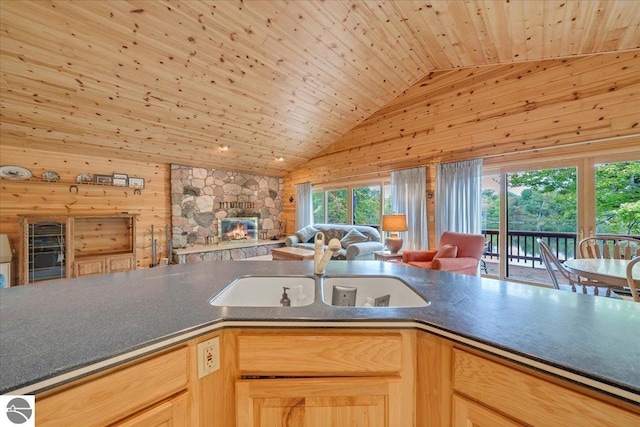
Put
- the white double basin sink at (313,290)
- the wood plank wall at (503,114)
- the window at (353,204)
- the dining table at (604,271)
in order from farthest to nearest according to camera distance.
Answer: the window at (353,204)
the wood plank wall at (503,114)
the dining table at (604,271)
the white double basin sink at (313,290)

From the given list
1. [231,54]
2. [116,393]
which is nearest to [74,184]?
[231,54]

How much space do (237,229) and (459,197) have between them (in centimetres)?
484

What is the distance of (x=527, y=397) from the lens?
696 mm

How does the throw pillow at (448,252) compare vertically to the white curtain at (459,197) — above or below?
below

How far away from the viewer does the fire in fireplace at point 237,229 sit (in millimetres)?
6141

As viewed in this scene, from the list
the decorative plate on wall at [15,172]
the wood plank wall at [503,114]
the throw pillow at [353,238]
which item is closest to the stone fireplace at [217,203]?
the decorative plate on wall at [15,172]

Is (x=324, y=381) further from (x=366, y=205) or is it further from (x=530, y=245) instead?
(x=366, y=205)

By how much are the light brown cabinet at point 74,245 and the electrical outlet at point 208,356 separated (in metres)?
4.64

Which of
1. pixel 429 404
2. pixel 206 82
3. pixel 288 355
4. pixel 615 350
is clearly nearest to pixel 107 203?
pixel 206 82

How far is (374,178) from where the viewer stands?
17.6 ft

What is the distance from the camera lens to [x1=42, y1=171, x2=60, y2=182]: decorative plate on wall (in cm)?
403

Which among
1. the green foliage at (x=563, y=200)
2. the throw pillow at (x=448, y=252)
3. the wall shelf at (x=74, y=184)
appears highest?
the wall shelf at (x=74, y=184)

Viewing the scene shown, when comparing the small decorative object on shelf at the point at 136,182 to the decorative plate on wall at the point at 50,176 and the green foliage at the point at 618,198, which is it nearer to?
the decorative plate on wall at the point at 50,176

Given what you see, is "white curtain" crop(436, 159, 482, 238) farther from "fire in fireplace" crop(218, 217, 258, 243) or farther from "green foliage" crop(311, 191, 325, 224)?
"fire in fireplace" crop(218, 217, 258, 243)
